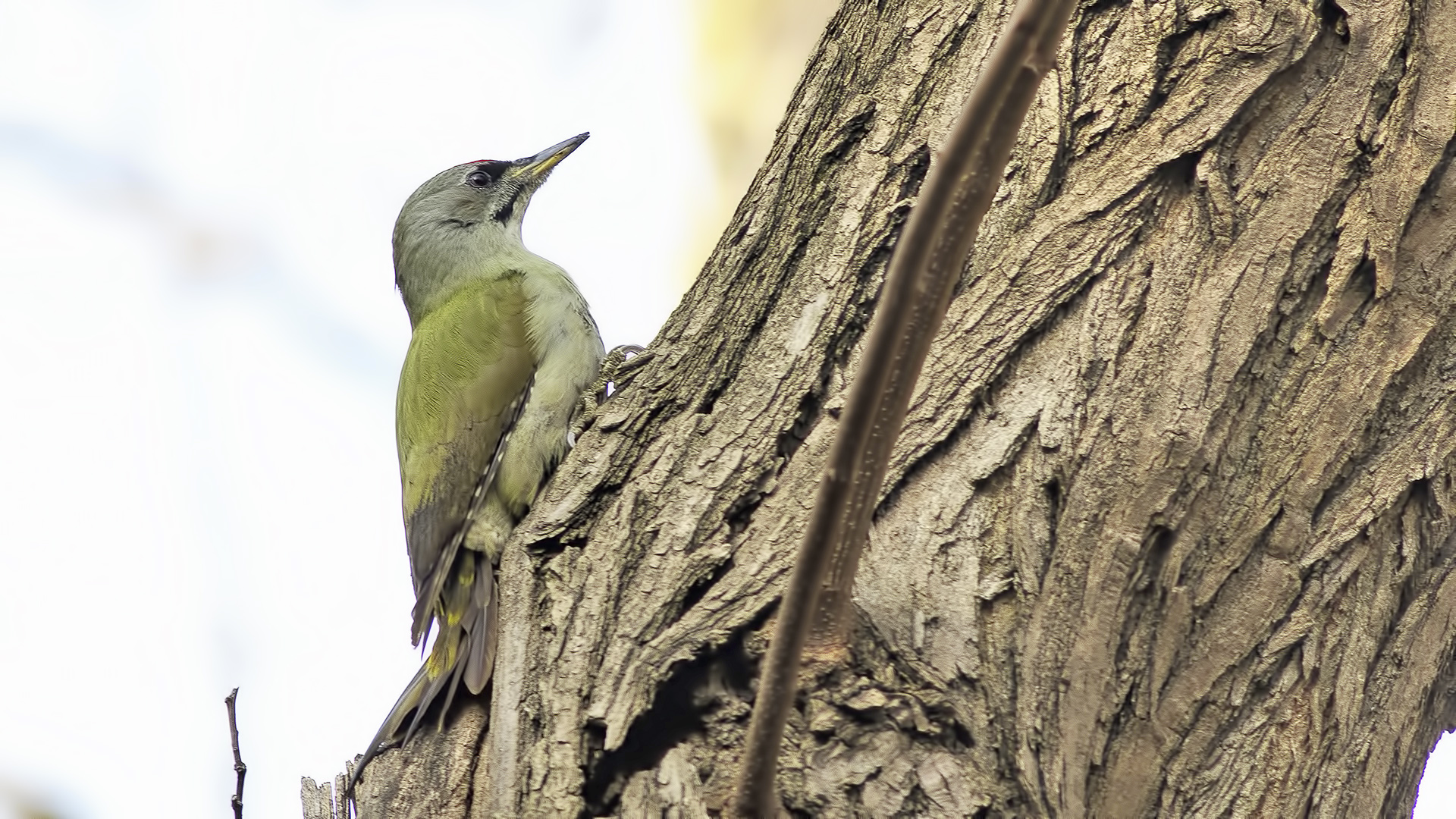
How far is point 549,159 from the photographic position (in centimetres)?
577

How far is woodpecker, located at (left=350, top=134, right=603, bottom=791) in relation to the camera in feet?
11.3

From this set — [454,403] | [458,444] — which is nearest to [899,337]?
[458,444]

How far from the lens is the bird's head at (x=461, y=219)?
5.29 m

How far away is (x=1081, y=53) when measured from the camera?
2.55 metres

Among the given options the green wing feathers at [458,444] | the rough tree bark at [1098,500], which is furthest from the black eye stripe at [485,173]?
the rough tree bark at [1098,500]

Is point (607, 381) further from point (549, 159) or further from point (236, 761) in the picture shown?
point (549, 159)

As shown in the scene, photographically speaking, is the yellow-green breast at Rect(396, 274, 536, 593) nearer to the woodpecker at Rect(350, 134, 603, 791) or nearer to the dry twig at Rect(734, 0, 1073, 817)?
the woodpecker at Rect(350, 134, 603, 791)

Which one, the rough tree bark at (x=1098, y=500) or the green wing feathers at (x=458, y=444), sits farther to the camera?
the green wing feathers at (x=458, y=444)

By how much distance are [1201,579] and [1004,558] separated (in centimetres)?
33

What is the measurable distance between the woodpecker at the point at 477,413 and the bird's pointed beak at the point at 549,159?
0.59m

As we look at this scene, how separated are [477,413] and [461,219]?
168 centimetres

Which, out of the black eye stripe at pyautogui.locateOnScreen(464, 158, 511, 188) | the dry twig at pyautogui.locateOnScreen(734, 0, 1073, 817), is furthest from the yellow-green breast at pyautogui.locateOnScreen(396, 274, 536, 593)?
the dry twig at pyautogui.locateOnScreen(734, 0, 1073, 817)

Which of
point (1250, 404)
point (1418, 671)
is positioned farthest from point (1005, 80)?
point (1418, 671)

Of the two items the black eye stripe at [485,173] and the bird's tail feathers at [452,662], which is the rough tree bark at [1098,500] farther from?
the black eye stripe at [485,173]
